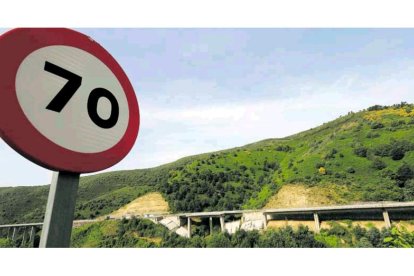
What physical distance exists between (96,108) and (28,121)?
661 mm

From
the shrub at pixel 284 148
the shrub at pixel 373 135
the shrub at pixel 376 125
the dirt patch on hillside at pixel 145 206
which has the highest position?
the shrub at pixel 284 148

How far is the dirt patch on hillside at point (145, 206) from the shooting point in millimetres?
65000

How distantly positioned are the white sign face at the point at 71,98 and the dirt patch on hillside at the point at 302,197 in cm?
4647

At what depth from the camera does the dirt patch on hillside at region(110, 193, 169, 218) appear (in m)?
65.0

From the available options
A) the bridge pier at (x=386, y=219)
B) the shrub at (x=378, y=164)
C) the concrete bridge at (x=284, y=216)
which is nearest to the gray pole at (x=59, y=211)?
A: the concrete bridge at (x=284, y=216)

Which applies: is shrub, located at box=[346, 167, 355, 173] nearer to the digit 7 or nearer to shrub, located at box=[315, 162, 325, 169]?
shrub, located at box=[315, 162, 325, 169]

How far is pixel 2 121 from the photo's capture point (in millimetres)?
2168

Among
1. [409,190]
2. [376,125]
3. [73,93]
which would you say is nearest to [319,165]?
[409,190]

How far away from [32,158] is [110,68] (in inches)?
53.1

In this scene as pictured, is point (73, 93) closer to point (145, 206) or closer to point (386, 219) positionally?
point (386, 219)

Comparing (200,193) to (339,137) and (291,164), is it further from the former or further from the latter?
(339,137)

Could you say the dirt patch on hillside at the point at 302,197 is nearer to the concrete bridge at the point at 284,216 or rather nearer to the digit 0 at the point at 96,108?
the concrete bridge at the point at 284,216

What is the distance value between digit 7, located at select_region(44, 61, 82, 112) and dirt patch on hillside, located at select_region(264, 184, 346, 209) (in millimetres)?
46902

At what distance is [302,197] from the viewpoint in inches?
1907
